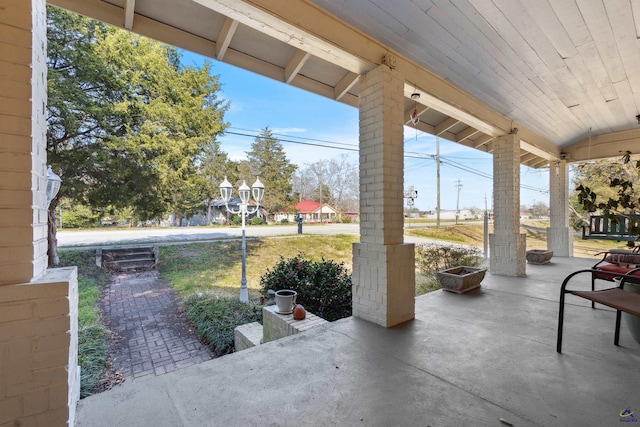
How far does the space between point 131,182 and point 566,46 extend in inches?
347

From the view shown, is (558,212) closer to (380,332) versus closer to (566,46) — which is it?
(566,46)

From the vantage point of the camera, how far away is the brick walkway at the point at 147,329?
13.3 feet

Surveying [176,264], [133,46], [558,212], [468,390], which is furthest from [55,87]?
[558,212]

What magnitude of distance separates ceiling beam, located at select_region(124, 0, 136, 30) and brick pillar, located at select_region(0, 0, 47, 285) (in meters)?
0.93

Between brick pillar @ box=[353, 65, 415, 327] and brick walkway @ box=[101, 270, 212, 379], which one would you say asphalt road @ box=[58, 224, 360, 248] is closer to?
brick walkway @ box=[101, 270, 212, 379]

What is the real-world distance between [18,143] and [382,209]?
2.49 m

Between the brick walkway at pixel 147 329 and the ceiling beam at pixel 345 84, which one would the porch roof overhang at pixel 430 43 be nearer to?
the ceiling beam at pixel 345 84

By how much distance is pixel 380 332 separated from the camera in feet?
8.72

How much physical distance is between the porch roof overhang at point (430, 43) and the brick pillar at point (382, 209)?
0.29m

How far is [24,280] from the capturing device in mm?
1179

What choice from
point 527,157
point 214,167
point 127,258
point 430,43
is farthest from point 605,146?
point 127,258

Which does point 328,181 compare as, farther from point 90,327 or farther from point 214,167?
point 90,327

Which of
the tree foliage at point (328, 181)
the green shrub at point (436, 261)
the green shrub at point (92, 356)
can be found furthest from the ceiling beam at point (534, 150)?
the tree foliage at point (328, 181)

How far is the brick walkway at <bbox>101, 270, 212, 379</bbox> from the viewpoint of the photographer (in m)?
4.04
